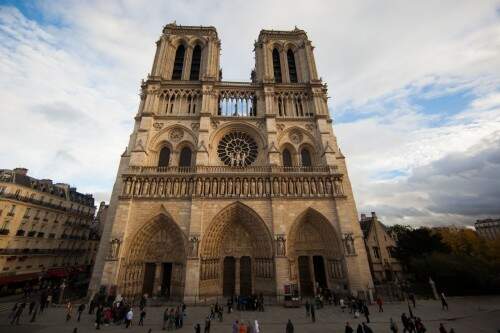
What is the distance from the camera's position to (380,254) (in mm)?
24297

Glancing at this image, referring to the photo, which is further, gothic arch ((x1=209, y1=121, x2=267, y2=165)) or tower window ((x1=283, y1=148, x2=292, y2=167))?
tower window ((x1=283, y1=148, x2=292, y2=167))

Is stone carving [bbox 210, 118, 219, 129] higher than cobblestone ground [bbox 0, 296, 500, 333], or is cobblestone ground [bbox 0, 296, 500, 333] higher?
stone carving [bbox 210, 118, 219, 129]

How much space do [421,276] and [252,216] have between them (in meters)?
14.0

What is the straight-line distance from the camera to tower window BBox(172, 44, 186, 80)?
24.1 metres

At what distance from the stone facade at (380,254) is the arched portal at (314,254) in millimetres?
10065

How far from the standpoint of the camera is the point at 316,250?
56.4 feet

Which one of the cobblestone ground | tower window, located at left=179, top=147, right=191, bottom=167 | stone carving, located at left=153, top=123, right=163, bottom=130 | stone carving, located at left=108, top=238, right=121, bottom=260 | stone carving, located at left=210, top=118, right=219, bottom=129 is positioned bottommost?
the cobblestone ground

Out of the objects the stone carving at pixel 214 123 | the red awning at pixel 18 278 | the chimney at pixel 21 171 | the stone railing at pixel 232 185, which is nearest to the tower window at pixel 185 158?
the stone railing at pixel 232 185

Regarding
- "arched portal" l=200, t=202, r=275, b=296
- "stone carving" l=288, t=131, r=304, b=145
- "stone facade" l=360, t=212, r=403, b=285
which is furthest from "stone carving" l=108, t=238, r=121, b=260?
"stone facade" l=360, t=212, r=403, b=285

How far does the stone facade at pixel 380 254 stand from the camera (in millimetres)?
23703

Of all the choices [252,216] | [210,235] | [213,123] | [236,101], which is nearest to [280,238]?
[252,216]

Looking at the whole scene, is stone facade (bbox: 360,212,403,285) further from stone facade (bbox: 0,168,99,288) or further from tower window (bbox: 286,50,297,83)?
stone facade (bbox: 0,168,99,288)

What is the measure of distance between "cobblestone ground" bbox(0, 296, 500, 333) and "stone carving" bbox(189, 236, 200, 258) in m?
2.99

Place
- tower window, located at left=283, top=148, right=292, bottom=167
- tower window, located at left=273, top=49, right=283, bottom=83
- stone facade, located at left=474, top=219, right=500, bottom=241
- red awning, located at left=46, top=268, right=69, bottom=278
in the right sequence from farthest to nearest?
stone facade, located at left=474, top=219, right=500, bottom=241, tower window, located at left=273, top=49, right=283, bottom=83, red awning, located at left=46, top=268, right=69, bottom=278, tower window, located at left=283, top=148, right=292, bottom=167
